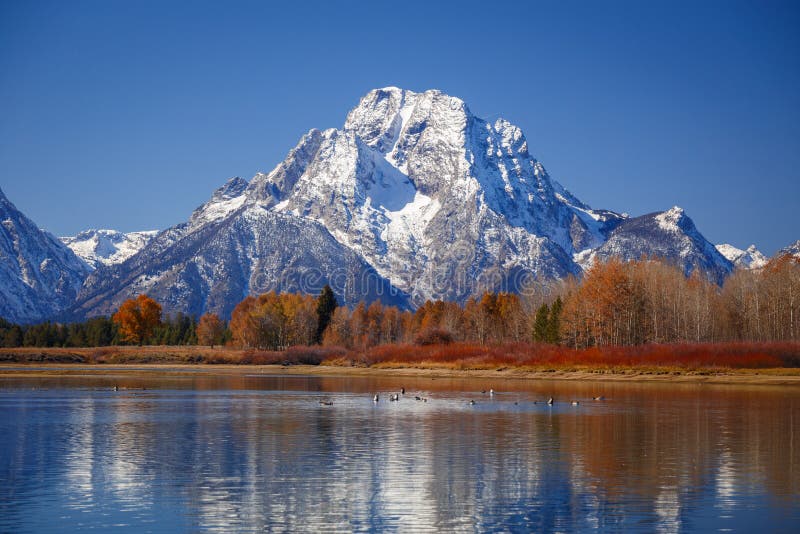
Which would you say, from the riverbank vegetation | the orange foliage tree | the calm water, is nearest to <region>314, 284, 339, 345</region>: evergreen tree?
the orange foliage tree

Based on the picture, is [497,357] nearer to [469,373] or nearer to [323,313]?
[469,373]

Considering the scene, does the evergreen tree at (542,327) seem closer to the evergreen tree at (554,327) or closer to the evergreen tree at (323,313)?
the evergreen tree at (554,327)

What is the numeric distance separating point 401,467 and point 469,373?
8364 centimetres

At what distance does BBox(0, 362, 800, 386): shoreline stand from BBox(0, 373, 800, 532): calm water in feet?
88.3

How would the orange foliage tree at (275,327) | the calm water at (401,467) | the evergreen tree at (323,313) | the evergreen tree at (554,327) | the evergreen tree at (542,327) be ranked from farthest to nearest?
the evergreen tree at (323,313) → the orange foliage tree at (275,327) → the evergreen tree at (542,327) → the evergreen tree at (554,327) → the calm water at (401,467)

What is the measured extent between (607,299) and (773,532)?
4035 inches

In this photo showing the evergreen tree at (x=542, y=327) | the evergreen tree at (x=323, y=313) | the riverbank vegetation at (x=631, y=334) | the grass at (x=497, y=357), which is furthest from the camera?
the evergreen tree at (x=323, y=313)

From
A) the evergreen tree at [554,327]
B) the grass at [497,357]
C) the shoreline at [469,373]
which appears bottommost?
the shoreline at [469,373]

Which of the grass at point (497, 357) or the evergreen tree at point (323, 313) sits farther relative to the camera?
the evergreen tree at point (323, 313)

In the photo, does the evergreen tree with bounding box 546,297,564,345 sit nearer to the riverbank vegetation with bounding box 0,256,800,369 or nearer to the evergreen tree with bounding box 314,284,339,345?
the riverbank vegetation with bounding box 0,256,800,369

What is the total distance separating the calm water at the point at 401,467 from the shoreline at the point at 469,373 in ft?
88.3

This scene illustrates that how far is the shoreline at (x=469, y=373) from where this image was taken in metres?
86.9

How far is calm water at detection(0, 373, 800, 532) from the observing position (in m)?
23.6

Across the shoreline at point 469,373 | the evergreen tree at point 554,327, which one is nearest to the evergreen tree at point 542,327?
the evergreen tree at point 554,327
